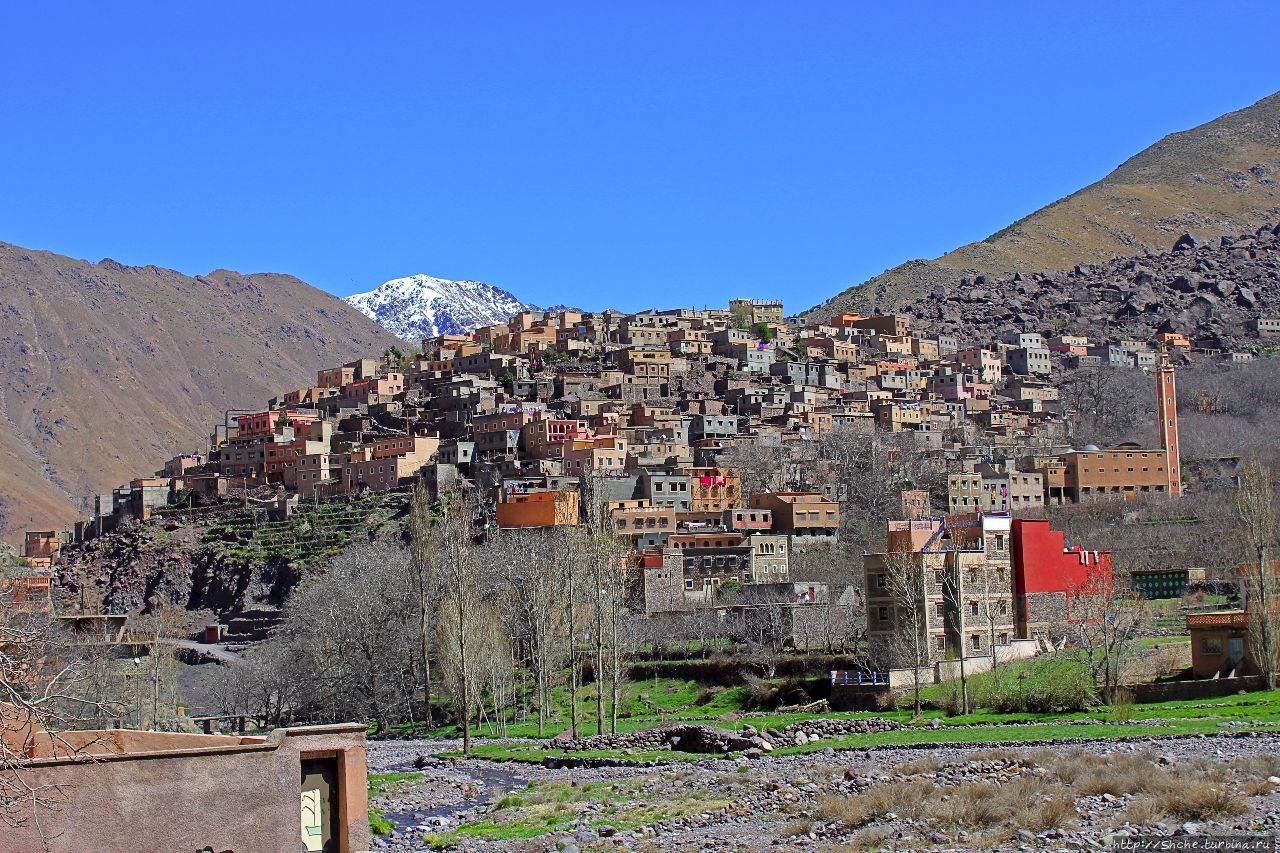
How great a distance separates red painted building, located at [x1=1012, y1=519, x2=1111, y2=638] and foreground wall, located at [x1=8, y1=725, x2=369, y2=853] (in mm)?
34205

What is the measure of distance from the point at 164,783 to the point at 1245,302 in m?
194

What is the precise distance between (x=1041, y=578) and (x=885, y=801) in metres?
26.4

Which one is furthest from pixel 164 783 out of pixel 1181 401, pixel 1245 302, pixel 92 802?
pixel 1245 302

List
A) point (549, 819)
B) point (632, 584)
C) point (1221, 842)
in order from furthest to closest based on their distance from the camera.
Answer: point (632, 584), point (549, 819), point (1221, 842)

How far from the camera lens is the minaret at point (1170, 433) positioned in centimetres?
10091

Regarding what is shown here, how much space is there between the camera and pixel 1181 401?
144 meters

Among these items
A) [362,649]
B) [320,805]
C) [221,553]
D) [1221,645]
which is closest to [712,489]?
[221,553]

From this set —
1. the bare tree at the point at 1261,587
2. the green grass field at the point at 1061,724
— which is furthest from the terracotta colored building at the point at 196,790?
the bare tree at the point at 1261,587

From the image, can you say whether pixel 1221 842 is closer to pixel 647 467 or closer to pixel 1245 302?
pixel 647 467

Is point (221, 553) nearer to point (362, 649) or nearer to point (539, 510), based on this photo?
point (539, 510)

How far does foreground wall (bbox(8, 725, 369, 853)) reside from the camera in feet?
62.5

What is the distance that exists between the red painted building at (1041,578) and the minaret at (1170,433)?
4603 cm

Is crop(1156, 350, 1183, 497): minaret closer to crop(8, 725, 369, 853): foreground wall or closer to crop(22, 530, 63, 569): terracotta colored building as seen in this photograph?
crop(22, 530, 63, 569): terracotta colored building

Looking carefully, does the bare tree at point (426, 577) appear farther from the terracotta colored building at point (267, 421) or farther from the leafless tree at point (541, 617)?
the terracotta colored building at point (267, 421)
